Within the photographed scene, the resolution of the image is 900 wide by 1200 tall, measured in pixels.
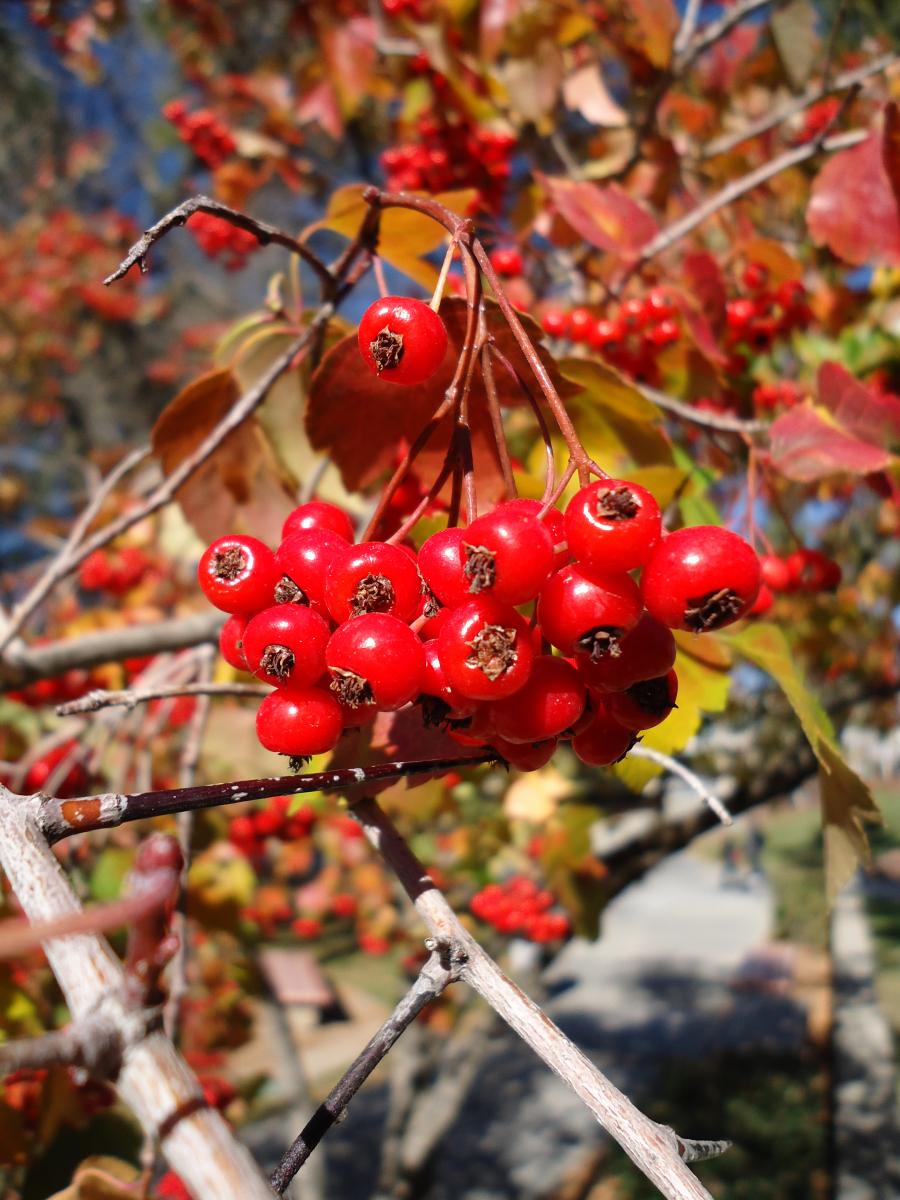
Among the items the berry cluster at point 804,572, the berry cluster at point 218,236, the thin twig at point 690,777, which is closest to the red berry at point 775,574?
the berry cluster at point 804,572

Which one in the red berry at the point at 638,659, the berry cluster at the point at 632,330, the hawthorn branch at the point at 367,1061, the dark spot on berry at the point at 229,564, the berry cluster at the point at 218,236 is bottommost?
the berry cluster at the point at 632,330

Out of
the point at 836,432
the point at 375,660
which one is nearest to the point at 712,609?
the point at 375,660

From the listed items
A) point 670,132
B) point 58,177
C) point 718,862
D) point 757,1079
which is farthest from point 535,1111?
point 718,862

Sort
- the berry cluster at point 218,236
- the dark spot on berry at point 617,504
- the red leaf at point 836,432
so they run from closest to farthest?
the dark spot on berry at point 617,504
the red leaf at point 836,432
the berry cluster at point 218,236

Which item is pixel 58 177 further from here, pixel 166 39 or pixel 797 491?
pixel 797 491

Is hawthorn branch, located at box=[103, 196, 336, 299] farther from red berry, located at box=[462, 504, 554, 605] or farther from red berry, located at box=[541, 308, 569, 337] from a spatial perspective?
red berry, located at box=[541, 308, 569, 337]

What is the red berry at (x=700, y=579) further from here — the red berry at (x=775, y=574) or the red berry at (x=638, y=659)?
the red berry at (x=775, y=574)
